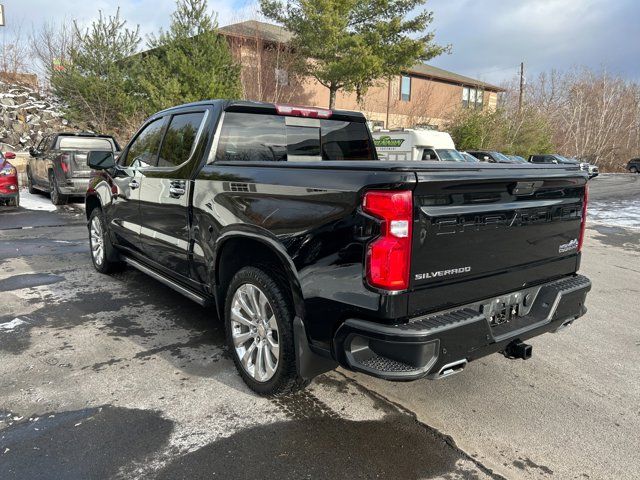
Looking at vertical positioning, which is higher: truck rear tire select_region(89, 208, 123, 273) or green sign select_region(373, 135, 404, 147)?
green sign select_region(373, 135, 404, 147)

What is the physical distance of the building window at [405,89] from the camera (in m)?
38.7

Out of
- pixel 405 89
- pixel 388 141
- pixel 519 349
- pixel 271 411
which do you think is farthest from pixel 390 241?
pixel 405 89

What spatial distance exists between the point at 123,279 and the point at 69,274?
2.64 ft

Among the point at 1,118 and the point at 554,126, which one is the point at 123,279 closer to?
the point at 1,118

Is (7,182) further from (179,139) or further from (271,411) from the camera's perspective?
(271,411)

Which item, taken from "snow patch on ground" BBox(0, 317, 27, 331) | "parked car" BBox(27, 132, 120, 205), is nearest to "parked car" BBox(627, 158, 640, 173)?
"parked car" BBox(27, 132, 120, 205)

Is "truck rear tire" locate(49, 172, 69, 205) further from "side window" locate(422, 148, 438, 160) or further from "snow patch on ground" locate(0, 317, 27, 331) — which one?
"side window" locate(422, 148, 438, 160)

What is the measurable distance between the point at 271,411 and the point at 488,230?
1.67 m

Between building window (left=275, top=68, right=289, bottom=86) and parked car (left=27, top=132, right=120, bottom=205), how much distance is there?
566 inches

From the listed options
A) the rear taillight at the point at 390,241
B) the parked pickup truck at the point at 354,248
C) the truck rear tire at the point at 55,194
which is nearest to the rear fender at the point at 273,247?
the parked pickup truck at the point at 354,248

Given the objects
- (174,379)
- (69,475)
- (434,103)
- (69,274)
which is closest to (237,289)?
(174,379)

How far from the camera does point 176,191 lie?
381 centimetres

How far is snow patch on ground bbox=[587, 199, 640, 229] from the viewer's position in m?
12.5

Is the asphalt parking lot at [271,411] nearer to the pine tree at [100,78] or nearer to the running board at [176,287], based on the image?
the running board at [176,287]
